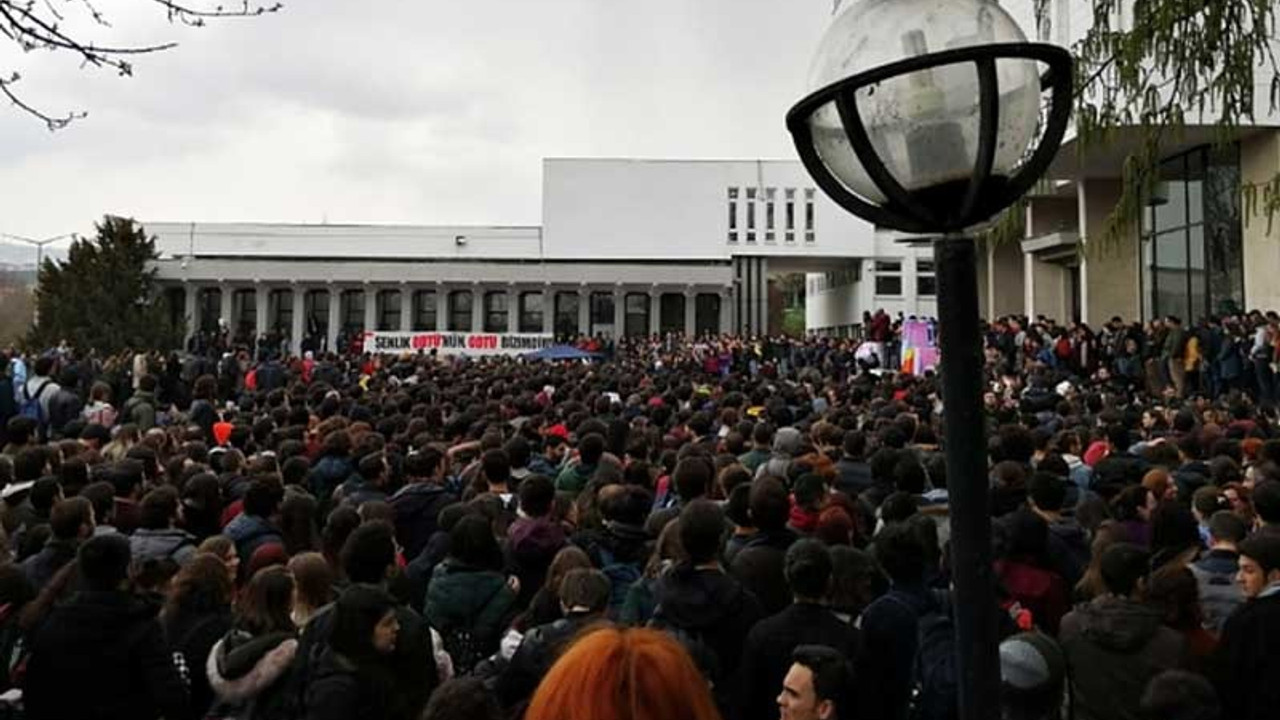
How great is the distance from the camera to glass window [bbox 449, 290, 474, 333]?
5938 cm

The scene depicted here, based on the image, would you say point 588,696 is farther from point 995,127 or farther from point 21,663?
point 21,663

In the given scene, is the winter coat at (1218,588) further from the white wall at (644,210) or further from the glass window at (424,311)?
the glass window at (424,311)

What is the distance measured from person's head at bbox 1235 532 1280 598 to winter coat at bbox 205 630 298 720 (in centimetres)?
373

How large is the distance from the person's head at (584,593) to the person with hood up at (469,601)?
28.3 inches

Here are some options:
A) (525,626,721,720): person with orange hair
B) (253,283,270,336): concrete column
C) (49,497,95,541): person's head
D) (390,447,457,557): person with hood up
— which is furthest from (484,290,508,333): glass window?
(525,626,721,720): person with orange hair

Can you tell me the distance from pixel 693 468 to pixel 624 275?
165 ft

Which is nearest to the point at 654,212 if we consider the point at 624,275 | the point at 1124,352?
the point at 624,275

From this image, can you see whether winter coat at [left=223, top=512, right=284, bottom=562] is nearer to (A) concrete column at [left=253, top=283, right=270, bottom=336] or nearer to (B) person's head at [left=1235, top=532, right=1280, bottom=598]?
(B) person's head at [left=1235, top=532, right=1280, bottom=598]

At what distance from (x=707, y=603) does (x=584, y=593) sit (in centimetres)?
53

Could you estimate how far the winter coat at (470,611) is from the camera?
464 cm

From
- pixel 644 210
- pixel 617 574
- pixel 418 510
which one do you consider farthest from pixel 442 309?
pixel 617 574

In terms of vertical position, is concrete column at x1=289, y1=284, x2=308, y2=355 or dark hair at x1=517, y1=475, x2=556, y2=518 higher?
concrete column at x1=289, y1=284, x2=308, y2=355

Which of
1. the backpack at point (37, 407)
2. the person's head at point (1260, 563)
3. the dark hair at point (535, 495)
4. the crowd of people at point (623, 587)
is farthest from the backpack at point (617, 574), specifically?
the backpack at point (37, 407)

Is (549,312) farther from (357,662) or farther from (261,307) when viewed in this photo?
(357,662)
